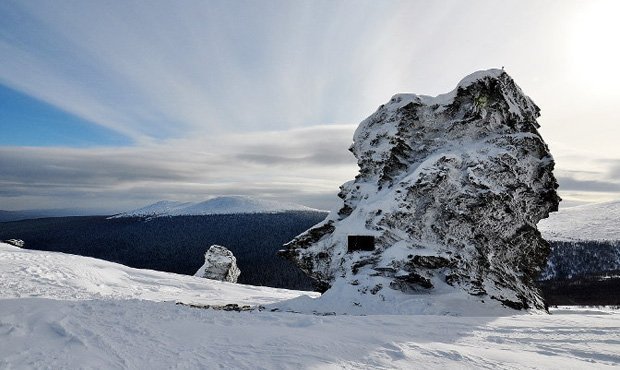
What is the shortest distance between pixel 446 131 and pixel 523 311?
436 inches

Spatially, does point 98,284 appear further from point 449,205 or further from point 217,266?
point 217,266

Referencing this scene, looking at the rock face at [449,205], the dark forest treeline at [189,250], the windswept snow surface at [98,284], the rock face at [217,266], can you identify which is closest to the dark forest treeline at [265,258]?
the dark forest treeline at [189,250]

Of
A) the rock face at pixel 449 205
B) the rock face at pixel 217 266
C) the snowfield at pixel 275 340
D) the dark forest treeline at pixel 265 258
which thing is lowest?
the dark forest treeline at pixel 265 258

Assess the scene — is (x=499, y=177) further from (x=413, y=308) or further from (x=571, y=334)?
(x=571, y=334)

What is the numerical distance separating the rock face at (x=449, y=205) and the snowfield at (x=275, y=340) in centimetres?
659

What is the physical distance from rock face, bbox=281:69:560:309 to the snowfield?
659 centimetres

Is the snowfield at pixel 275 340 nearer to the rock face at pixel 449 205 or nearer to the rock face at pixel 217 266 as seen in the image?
the rock face at pixel 449 205

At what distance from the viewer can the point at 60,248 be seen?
584 ft

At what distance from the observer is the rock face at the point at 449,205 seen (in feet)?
62.6

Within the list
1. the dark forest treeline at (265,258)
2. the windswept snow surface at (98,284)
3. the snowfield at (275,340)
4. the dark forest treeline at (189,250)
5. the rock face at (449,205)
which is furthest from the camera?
the dark forest treeline at (189,250)

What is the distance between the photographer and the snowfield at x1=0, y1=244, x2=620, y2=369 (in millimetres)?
7418

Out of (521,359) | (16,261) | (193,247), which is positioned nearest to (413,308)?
(521,359)

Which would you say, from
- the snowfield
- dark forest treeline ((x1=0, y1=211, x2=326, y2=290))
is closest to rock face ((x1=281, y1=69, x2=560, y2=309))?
the snowfield

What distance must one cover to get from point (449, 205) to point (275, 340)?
→ 1482 cm
